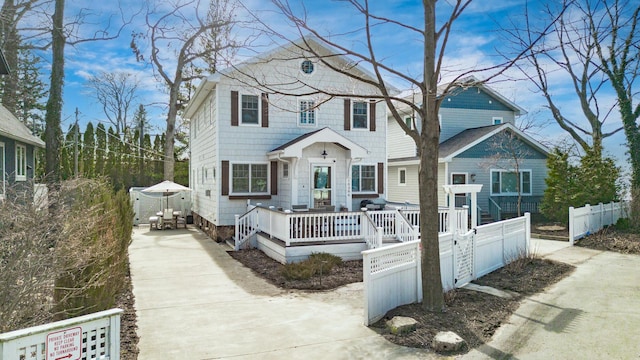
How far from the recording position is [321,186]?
14.8 metres

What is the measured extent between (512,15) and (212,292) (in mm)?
8328

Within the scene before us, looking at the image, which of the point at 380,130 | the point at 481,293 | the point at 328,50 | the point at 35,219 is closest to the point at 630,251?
the point at 481,293

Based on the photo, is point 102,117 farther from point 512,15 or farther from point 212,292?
point 512,15

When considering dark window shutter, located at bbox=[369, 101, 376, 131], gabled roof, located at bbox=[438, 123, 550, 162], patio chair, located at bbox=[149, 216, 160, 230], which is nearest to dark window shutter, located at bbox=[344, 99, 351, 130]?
dark window shutter, located at bbox=[369, 101, 376, 131]

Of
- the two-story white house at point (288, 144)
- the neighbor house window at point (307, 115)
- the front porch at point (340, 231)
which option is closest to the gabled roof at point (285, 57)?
the two-story white house at point (288, 144)

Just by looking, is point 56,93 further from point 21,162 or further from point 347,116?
point 21,162

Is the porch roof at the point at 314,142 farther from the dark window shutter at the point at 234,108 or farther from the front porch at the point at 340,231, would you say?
the front porch at the point at 340,231

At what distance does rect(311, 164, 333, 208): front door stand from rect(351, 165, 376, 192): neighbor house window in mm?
1325

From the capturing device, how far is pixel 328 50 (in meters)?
15.3

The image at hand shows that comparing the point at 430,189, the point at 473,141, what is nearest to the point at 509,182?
the point at 473,141

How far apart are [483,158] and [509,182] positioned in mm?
2160

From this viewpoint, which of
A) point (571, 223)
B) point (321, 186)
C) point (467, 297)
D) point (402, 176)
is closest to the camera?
point (467, 297)

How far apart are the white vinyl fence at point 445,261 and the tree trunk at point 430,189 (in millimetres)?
390

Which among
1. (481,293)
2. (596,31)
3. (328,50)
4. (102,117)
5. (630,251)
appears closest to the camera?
(481,293)
